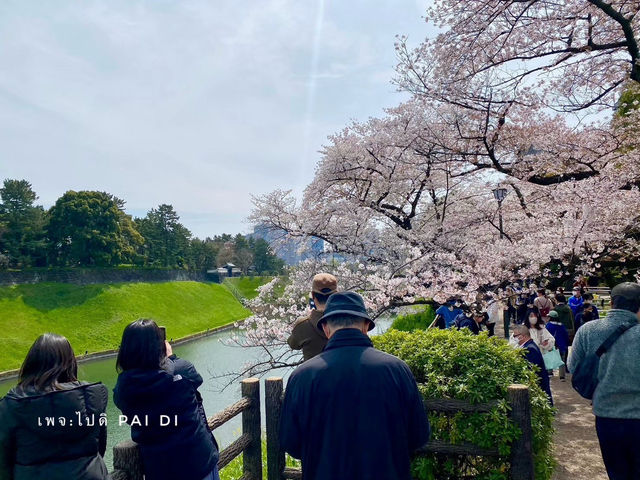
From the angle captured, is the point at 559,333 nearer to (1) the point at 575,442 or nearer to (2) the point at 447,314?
(2) the point at 447,314

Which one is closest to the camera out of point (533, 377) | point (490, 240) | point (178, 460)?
point (178, 460)

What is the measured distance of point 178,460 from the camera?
2.54m

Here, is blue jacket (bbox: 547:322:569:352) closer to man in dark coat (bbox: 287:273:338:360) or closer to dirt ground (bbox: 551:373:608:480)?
dirt ground (bbox: 551:373:608:480)

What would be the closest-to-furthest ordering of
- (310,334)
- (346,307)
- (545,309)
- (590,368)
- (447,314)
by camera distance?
(346,307) < (590,368) < (310,334) < (447,314) < (545,309)

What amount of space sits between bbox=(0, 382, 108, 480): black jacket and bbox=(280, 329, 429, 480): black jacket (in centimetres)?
110

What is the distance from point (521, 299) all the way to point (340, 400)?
11011 mm

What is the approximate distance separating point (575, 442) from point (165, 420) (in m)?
5.39

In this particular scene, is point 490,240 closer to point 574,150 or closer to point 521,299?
point 521,299

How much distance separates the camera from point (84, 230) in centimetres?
4116

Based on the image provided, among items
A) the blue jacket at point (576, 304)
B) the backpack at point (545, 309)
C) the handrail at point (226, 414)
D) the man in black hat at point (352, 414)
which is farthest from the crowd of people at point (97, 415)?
the blue jacket at point (576, 304)

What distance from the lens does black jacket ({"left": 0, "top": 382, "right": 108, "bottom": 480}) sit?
6.77 feet

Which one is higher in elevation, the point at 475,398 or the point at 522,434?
the point at 475,398

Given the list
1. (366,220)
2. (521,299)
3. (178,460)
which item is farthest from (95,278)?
(178,460)

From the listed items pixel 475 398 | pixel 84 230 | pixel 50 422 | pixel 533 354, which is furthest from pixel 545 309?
pixel 84 230
